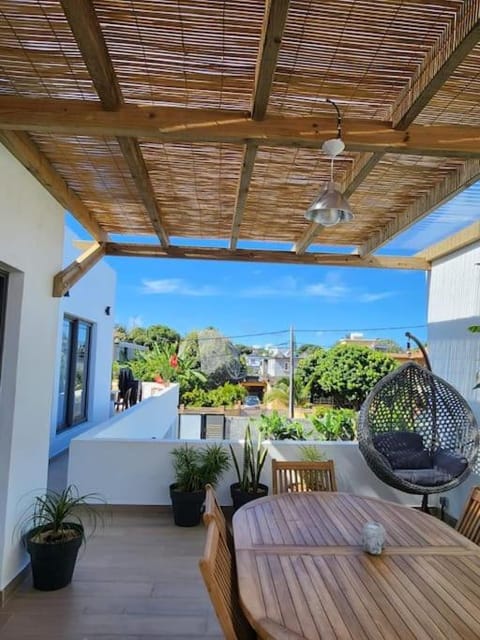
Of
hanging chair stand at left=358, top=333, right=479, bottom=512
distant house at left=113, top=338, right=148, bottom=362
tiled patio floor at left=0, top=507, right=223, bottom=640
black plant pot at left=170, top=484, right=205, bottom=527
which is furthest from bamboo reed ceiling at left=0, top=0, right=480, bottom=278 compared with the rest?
distant house at left=113, top=338, right=148, bottom=362

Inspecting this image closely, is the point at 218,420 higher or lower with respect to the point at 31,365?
lower

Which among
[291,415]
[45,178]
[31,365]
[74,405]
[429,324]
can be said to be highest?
[45,178]

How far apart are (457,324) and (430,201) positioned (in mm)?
1702

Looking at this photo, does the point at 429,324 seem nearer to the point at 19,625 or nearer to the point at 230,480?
the point at 230,480

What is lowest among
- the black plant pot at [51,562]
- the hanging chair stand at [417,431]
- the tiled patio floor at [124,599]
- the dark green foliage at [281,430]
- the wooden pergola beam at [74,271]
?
the tiled patio floor at [124,599]

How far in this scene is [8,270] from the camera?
9.32ft

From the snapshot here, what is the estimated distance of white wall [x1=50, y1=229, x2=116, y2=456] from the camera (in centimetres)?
646

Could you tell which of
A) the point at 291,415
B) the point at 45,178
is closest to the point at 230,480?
the point at 45,178

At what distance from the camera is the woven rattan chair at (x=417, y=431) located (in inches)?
151

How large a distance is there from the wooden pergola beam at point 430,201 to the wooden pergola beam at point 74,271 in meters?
2.72

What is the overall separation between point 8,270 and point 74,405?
4660 millimetres

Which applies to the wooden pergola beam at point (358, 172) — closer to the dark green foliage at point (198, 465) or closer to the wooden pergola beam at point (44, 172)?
the wooden pergola beam at point (44, 172)

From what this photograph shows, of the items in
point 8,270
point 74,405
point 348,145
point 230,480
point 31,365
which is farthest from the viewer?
point 74,405

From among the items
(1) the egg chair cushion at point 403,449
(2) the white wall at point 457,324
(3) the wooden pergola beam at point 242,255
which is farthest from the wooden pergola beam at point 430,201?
(1) the egg chair cushion at point 403,449
